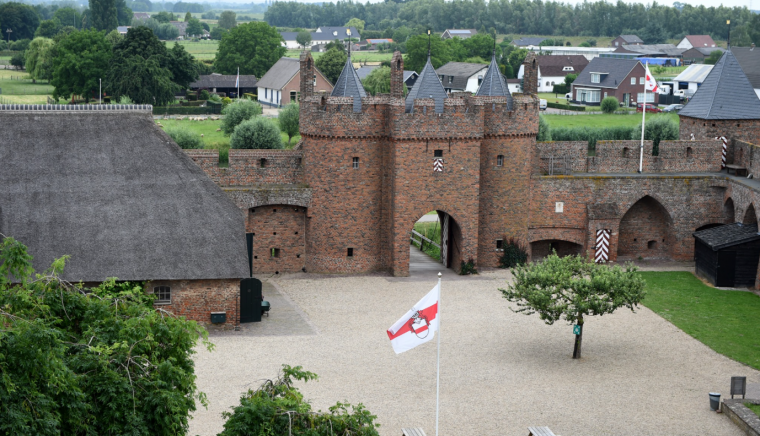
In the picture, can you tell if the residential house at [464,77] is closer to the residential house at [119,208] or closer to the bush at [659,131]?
the bush at [659,131]

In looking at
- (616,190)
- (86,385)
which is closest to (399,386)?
(86,385)

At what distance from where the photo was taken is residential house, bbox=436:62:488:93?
109 meters

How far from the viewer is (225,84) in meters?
108

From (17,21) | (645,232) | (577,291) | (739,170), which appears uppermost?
→ (17,21)

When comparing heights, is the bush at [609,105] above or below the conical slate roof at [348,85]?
below

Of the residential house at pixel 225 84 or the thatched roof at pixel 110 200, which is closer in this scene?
the thatched roof at pixel 110 200

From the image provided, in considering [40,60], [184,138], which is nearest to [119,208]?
[184,138]

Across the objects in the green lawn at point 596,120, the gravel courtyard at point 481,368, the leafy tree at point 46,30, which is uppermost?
the leafy tree at point 46,30

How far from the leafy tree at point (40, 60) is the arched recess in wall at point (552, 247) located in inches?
3018

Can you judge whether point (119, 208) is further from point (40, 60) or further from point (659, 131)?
point (40, 60)

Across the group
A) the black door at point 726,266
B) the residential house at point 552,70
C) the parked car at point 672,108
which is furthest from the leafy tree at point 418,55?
the black door at point 726,266

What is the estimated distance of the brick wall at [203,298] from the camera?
1292 inches

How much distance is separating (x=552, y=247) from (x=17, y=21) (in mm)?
147498

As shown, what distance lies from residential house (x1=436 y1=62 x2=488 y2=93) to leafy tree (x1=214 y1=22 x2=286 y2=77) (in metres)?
21.0
